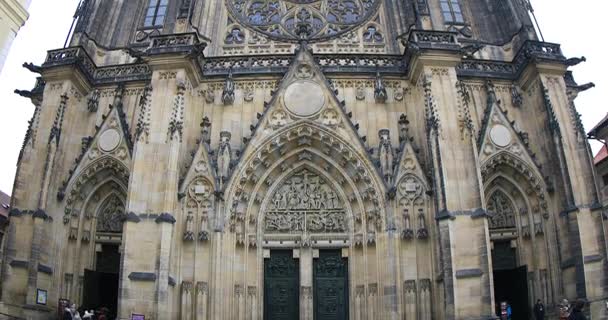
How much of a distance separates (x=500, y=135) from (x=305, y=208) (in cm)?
702

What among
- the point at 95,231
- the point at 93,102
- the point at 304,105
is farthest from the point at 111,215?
the point at 304,105

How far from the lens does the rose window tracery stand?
65.1 feet

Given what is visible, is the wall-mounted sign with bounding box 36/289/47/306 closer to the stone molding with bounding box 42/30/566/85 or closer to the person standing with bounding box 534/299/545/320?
the stone molding with bounding box 42/30/566/85

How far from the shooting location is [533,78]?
A: 1738cm

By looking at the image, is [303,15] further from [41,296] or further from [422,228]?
[41,296]

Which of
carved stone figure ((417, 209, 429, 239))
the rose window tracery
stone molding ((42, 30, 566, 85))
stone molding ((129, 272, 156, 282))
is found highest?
the rose window tracery

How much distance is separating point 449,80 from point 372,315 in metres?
7.83

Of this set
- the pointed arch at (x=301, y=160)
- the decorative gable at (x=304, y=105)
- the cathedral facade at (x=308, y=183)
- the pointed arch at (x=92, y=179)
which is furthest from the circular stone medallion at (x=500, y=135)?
the pointed arch at (x=92, y=179)

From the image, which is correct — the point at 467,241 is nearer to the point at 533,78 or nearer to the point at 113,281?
the point at 533,78

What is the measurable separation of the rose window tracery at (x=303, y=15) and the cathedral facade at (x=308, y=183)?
2.78 ft

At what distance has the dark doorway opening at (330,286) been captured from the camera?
16109 millimetres

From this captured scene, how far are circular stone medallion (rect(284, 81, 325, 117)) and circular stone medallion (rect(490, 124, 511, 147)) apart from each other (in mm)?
5842

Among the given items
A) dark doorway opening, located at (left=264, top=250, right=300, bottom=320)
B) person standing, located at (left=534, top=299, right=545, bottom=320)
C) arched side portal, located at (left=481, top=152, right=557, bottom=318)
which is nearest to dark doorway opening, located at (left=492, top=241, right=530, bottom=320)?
arched side portal, located at (left=481, top=152, right=557, bottom=318)

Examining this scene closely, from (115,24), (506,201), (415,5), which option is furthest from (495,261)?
(115,24)
